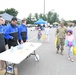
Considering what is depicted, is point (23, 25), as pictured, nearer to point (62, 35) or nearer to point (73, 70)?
point (62, 35)

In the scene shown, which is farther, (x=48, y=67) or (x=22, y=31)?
(x=22, y=31)

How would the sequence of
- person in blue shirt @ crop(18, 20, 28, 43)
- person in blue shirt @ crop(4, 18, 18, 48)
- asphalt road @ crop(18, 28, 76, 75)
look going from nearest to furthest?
asphalt road @ crop(18, 28, 76, 75) → person in blue shirt @ crop(4, 18, 18, 48) → person in blue shirt @ crop(18, 20, 28, 43)

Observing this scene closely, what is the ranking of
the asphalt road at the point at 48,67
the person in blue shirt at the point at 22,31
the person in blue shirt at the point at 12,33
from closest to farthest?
1. the asphalt road at the point at 48,67
2. the person in blue shirt at the point at 12,33
3. the person in blue shirt at the point at 22,31

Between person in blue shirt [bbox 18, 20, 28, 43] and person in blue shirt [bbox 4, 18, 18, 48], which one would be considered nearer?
person in blue shirt [bbox 4, 18, 18, 48]

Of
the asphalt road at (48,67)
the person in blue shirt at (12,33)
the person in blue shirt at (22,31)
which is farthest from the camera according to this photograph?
the person in blue shirt at (22,31)

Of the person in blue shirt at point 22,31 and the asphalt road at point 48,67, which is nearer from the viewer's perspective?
the asphalt road at point 48,67

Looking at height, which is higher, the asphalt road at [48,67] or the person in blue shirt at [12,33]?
the person in blue shirt at [12,33]

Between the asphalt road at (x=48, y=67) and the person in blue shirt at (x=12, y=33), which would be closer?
the asphalt road at (x=48, y=67)

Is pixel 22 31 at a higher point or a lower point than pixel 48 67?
higher

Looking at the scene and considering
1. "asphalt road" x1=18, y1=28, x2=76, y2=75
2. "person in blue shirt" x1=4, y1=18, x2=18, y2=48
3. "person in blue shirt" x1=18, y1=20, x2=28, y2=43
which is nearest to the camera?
"asphalt road" x1=18, y1=28, x2=76, y2=75

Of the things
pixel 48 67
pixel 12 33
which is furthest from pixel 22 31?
pixel 48 67

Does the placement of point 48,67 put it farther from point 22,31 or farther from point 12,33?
point 22,31

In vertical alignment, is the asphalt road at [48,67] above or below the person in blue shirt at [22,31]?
below

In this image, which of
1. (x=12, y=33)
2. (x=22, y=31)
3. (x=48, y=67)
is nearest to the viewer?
(x=12, y=33)
